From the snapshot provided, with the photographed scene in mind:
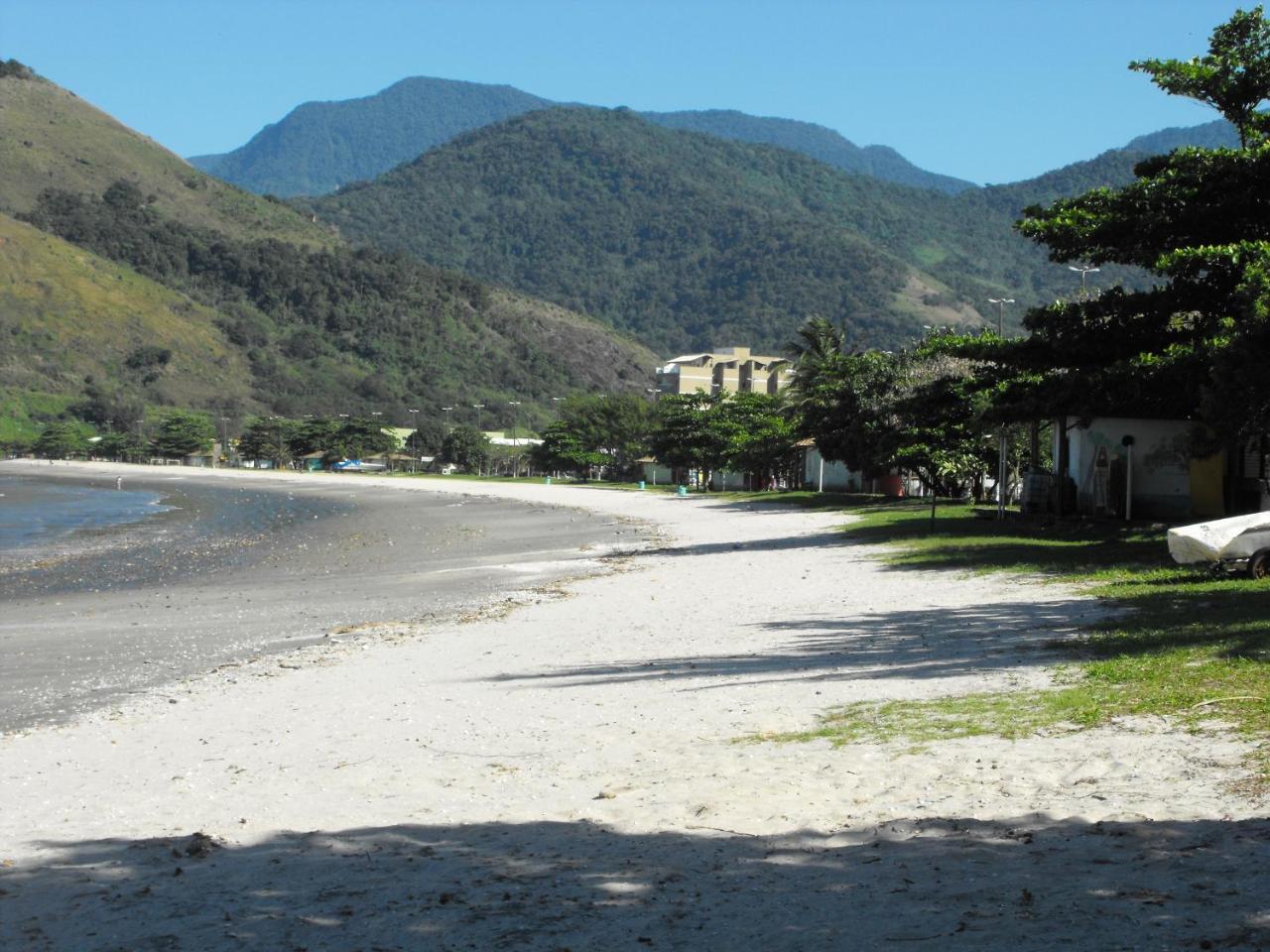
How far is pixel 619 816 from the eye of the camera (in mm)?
7094

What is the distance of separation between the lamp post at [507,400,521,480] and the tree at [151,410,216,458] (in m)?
→ 35.8

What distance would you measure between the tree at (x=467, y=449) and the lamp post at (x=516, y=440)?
3241 millimetres

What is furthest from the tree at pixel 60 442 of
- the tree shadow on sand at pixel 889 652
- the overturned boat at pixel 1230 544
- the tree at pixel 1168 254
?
the overturned boat at pixel 1230 544

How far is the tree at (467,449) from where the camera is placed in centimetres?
13725

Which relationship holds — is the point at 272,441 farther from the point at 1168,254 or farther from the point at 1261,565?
the point at 1261,565

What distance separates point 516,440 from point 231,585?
463 ft

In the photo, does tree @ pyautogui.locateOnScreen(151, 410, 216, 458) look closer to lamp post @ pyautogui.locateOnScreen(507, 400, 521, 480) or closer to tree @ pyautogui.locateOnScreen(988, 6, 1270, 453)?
lamp post @ pyautogui.locateOnScreen(507, 400, 521, 480)

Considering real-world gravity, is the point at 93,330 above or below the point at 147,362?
above

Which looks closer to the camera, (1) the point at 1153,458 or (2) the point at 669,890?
(2) the point at 669,890

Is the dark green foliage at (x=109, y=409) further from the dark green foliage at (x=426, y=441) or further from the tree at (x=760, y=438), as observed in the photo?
the tree at (x=760, y=438)

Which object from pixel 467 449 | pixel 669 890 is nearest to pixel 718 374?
pixel 467 449

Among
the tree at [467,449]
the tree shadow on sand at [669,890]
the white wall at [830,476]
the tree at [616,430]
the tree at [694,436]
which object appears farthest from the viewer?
the tree at [467,449]

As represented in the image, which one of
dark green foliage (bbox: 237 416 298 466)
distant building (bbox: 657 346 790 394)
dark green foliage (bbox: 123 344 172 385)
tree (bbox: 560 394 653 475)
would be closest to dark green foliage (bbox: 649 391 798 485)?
tree (bbox: 560 394 653 475)

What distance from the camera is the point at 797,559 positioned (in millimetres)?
24156
